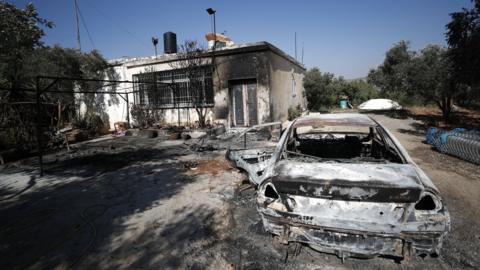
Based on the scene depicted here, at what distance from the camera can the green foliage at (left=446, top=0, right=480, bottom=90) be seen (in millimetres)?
7442

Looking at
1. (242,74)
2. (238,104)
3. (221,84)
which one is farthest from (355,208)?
(221,84)

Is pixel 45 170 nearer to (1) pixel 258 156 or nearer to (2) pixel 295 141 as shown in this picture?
(1) pixel 258 156

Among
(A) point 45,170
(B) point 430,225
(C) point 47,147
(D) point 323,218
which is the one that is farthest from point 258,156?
(C) point 47,147

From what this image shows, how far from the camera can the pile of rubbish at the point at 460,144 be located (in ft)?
17.4

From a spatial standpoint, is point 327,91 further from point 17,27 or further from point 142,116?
point 17,27

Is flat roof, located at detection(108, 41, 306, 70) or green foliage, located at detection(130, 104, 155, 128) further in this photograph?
green foliage, located at detection(130, 104, 155, 128)

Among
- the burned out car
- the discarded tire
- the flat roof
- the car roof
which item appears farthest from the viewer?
the discarded tire

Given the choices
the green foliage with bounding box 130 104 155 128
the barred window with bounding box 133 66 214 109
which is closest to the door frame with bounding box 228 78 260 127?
the barred window with bounding box 133 66 214 109

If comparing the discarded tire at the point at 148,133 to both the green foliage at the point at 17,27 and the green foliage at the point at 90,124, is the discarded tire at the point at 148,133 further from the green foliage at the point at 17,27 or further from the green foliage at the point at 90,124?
the green foliage at the point at 17,27

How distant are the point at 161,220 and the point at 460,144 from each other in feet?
23.3

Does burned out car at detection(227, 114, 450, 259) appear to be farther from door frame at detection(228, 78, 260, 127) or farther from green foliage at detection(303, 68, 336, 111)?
green foliage at detection(303, 68, 336, 111)

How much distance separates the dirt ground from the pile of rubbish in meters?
0.23

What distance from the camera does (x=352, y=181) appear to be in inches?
77.5

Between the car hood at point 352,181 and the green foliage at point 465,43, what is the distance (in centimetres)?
837
